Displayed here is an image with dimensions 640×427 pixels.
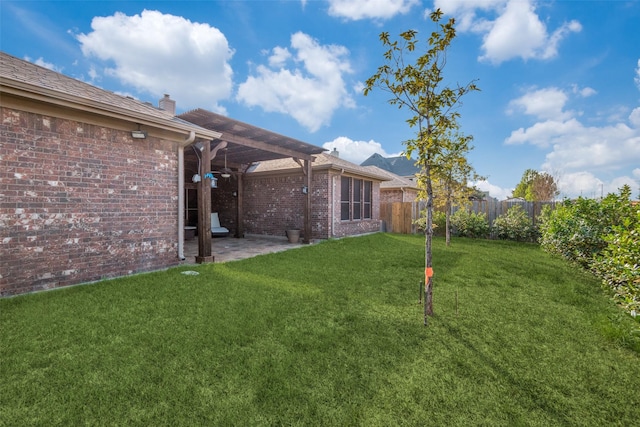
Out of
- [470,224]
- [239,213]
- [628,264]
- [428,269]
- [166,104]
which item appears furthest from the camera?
[239,213]

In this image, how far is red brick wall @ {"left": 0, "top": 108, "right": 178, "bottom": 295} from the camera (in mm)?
4270

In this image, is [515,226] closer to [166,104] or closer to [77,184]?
[166,104]

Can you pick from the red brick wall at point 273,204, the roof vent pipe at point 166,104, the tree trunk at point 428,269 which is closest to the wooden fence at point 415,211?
the red brick wall at point 273,204

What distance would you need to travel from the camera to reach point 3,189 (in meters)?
4.17

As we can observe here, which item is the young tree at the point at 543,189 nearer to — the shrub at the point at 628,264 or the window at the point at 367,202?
the window at the point at 367,202

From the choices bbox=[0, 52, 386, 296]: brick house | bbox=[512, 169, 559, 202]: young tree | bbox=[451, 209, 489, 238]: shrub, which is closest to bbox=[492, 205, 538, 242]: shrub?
bbox=[451, 209, 489, 238]: shrub

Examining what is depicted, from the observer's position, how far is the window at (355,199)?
1241 centimetres

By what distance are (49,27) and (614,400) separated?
11.3m

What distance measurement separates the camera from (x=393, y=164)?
30500 millimetres

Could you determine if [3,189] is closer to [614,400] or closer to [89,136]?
[89,136]

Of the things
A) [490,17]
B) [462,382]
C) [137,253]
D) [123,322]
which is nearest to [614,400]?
[462,382]

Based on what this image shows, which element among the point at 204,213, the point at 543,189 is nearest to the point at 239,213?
the point at 204,213

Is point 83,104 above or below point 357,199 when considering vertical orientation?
above

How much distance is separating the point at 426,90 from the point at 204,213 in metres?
5.64
